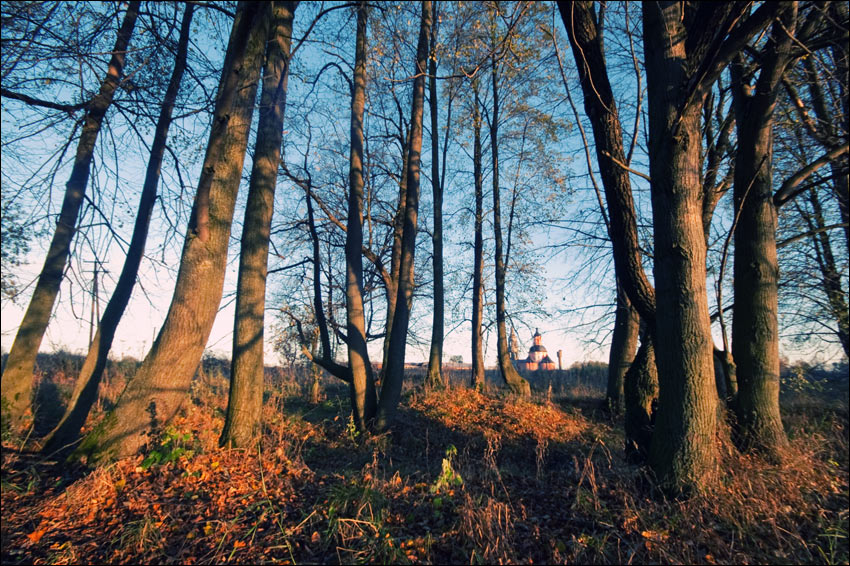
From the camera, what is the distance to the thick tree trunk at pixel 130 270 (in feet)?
24.3

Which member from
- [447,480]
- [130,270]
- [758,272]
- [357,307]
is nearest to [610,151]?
[758,272]

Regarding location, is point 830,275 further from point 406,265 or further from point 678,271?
point 406,265

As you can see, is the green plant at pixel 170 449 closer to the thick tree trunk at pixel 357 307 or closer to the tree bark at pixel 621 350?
the thick tree trunk at pixel 357 307

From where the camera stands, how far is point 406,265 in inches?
355

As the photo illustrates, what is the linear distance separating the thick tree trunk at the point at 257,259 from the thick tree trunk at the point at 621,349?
855cm

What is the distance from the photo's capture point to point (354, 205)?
8.88m

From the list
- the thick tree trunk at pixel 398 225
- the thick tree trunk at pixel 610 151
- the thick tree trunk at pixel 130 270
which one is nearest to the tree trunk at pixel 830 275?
the thick tree trunk at pixel 610 151

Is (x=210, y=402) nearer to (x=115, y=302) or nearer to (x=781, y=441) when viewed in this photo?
(x=115, y=302)

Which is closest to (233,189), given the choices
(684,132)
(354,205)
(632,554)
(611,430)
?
(354,205)

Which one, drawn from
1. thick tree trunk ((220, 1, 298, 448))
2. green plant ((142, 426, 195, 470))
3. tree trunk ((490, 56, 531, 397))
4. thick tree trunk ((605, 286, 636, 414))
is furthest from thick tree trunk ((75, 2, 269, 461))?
tree trunk ((490, 56, 531, 397))

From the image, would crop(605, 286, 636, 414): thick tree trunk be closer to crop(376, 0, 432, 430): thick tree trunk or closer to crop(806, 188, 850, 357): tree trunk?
crop(806, 188, 850, 357): tree trunk

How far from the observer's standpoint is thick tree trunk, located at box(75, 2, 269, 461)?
5469mm

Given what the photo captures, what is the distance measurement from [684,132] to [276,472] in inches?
228

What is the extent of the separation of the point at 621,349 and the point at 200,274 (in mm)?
9682
